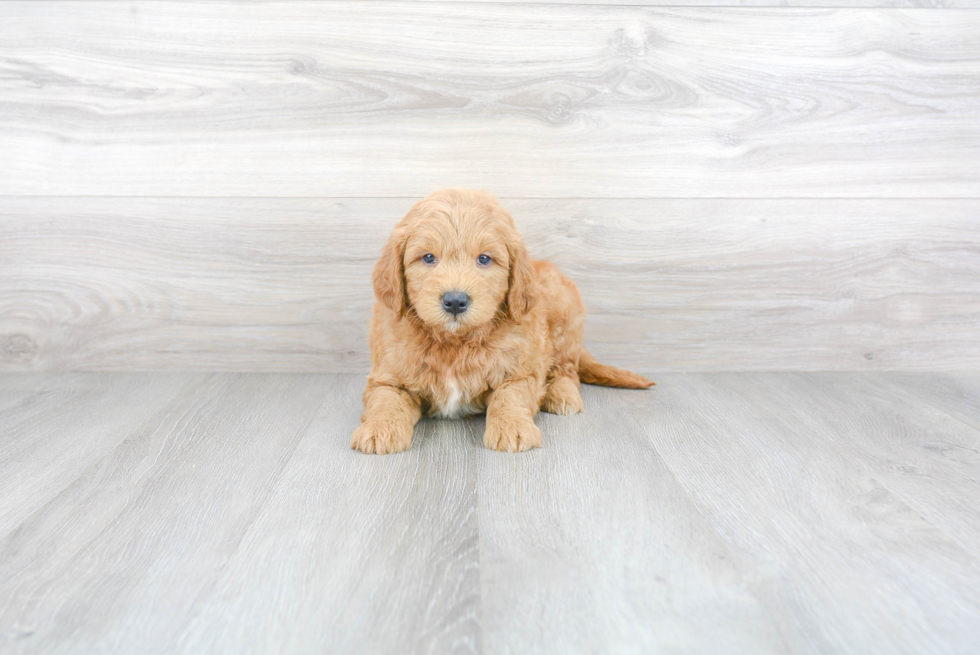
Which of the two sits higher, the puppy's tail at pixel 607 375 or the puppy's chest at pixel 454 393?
the puppy's chest at pixel 454 393

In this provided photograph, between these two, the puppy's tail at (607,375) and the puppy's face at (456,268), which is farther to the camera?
the puppy's tail at (607,375)

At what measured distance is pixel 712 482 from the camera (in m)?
1.51

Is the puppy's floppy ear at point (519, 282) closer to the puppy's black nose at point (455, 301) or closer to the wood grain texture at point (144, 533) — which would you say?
the puppy's black nose at point (455, 301)

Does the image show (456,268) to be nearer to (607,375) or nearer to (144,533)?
(607,375)

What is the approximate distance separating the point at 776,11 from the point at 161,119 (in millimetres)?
2043

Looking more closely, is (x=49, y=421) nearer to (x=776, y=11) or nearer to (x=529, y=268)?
(x=529, y=268)

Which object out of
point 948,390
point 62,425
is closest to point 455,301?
point 62,425

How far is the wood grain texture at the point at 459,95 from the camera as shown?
223 cm

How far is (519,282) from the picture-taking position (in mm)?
1784

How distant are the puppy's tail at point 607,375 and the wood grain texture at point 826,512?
0.25ft

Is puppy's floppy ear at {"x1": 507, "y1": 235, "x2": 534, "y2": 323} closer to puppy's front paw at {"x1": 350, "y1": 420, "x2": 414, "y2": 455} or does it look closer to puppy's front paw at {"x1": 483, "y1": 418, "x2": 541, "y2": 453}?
puppy's front paw at {"x1": 483, "y1": 418, "x2": 541, "y2": 453}

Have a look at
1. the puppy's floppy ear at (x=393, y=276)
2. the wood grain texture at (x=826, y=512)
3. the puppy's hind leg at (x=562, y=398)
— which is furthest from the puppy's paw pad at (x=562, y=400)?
the puppy's floppy ear at (x=393, y=276)

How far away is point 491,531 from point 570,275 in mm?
1253

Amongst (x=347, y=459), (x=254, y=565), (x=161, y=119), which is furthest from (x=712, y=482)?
(x=161, y=119)
